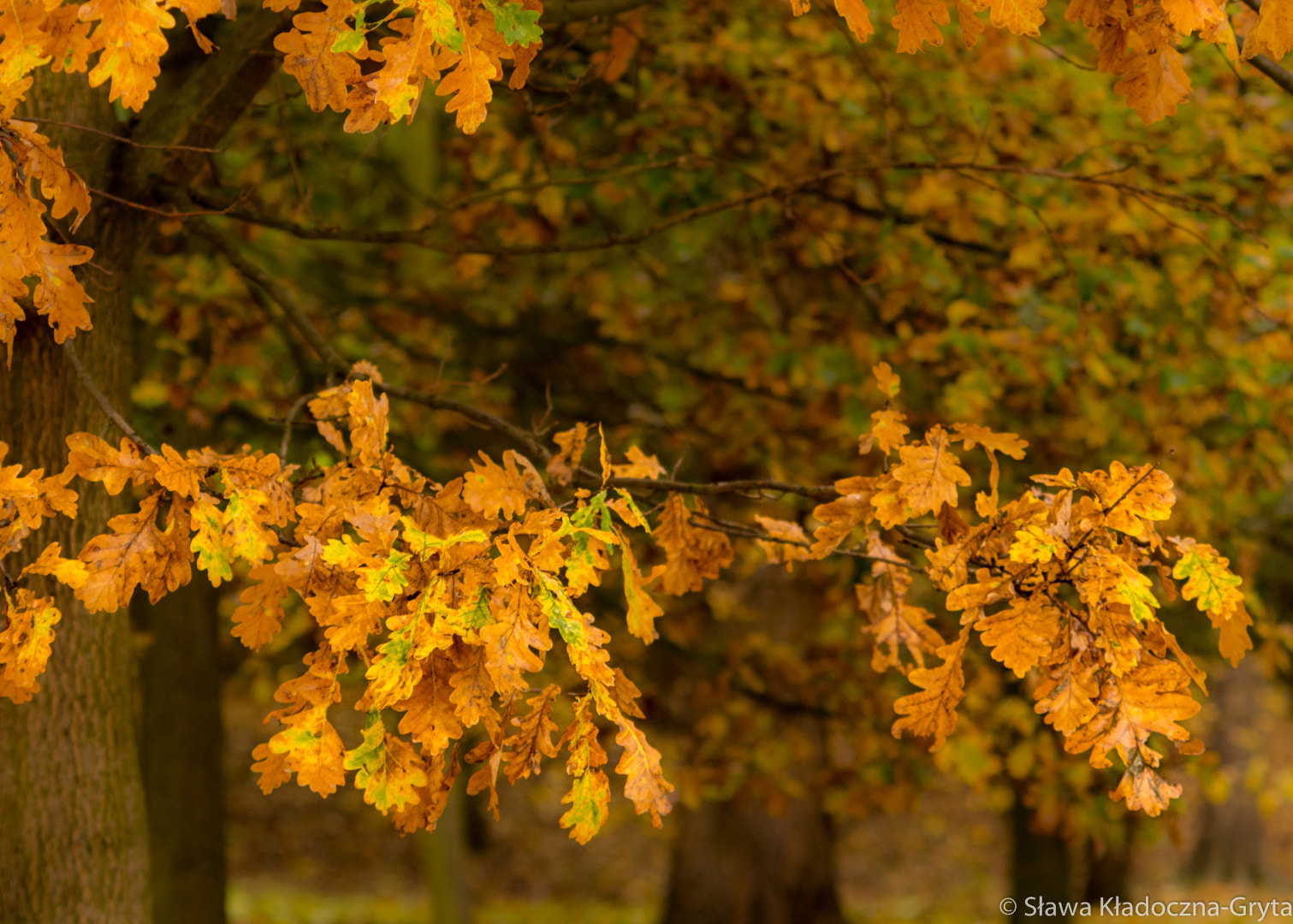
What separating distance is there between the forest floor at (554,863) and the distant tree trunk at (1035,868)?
0.99m

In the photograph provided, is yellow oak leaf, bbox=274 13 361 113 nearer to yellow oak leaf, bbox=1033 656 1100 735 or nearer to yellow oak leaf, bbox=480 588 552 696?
yellow oak leaf, bbox=480 588 552 696

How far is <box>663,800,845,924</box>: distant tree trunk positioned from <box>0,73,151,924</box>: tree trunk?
597 centimetres

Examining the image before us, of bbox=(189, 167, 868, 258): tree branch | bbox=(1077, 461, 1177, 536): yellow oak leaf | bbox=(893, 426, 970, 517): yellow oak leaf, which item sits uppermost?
bbox=(189, 167, 868, 258): tree branch

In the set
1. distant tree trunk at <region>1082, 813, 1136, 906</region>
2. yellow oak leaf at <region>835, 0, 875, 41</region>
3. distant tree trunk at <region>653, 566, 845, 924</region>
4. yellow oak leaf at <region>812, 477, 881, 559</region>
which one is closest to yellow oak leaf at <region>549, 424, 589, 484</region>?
yellow oak leaf at <region>812, 477, 881, 559</region>

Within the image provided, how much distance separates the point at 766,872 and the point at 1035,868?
3.17 metres

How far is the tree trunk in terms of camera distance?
3.06 meters

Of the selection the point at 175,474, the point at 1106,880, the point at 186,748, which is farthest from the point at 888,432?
the point at 1106,880

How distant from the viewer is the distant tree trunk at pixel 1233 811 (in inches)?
588

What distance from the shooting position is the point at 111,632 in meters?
3.30

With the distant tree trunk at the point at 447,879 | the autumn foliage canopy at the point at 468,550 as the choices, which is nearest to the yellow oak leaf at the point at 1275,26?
the autumn foliage canopy at the point at 468,550

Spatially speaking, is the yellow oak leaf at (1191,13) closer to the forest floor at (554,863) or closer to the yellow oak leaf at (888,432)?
the yellow oak leaf at (888,432)

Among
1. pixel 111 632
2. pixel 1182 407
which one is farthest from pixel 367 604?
pixel 1182 407

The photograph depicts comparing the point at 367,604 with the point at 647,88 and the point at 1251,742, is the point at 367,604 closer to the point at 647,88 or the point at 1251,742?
the point at 647,88

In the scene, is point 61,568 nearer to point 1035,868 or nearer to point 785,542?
point 785,542
